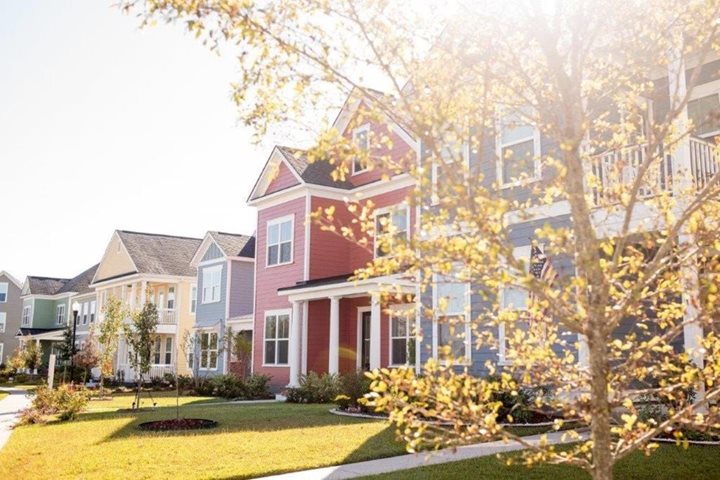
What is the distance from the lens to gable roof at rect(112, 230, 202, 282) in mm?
39594

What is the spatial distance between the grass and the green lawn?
146 centimetres

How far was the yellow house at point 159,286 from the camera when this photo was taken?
38.8 meters

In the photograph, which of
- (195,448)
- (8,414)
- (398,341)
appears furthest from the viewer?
(398,341)

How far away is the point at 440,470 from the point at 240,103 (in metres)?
5.90

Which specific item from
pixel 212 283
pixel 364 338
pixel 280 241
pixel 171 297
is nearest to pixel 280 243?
pixel 280 241

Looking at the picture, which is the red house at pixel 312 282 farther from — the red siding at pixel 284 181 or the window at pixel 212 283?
the window at pixel 212 283

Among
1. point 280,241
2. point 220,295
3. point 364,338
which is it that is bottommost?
point 364,338

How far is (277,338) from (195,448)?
14.8m

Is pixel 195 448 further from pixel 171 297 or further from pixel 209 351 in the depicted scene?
pixel 171 297

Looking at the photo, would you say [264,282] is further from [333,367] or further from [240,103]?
[240,103]

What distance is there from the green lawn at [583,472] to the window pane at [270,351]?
56.4ft

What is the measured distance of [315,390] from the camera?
68.2 feet

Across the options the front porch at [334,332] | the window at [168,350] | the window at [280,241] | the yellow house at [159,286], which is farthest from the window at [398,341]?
the window at [168,350]

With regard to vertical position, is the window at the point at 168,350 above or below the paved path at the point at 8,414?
above
